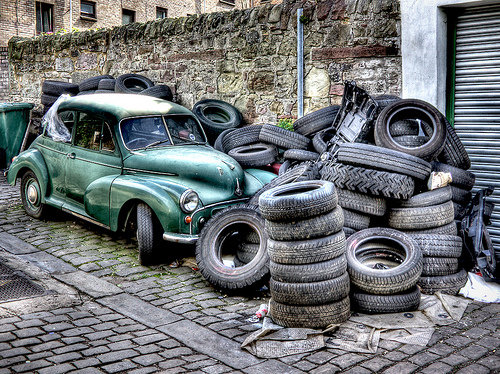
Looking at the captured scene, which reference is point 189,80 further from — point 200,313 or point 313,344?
point 313,344

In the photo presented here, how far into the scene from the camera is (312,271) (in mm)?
4641

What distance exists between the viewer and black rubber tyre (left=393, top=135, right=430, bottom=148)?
20.7 feet

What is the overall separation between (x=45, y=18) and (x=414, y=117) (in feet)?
75.9

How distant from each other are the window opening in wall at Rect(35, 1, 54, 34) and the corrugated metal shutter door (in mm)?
22423

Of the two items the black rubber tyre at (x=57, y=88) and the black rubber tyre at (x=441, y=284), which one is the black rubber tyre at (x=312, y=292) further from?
the black rubber tyre at (x=57, y=88)

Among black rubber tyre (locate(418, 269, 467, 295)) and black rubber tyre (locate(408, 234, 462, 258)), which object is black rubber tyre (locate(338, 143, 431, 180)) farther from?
black rubber tyre (locate(418, 269, 467, 295))

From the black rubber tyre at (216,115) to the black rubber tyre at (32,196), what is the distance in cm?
282

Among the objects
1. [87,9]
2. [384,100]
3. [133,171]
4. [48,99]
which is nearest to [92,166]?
[133,171]

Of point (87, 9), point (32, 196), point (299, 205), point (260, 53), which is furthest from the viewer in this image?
point (87, 9)

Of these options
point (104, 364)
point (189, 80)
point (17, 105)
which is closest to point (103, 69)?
point (17, 105)

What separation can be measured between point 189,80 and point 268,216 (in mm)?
6638

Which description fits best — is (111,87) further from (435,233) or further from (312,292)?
(312,292)

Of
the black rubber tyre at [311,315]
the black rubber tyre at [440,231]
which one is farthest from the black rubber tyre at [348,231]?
the black rubber tyre at [311,315]

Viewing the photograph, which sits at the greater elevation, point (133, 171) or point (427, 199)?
point (133, 171)
